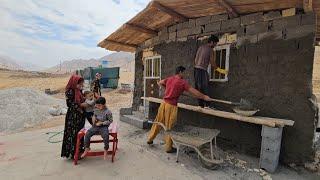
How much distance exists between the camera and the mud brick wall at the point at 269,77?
480 centimetres

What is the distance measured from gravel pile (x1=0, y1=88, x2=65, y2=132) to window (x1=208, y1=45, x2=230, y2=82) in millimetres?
9038

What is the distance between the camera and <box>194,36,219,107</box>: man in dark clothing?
19.0ft

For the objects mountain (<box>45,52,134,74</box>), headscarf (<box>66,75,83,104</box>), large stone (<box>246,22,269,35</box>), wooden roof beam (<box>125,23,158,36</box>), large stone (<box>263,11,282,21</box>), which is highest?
mountain (<box>45,52,134,74</box>)

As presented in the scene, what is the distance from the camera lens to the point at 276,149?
15.0 ft

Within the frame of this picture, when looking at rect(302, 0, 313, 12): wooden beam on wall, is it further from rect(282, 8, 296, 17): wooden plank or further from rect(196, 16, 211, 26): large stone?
rect(196, 16, 211, 26): large stone

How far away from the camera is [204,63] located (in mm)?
5891

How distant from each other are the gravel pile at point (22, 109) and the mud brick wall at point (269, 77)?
886 cm

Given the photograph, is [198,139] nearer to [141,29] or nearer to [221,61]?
[221,61]

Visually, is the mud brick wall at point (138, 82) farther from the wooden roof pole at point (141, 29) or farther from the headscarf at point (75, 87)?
the headscarf at point (75, 87)

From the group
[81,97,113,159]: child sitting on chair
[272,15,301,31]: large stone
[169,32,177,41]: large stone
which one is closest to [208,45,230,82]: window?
[272,15,301,31]: large stone

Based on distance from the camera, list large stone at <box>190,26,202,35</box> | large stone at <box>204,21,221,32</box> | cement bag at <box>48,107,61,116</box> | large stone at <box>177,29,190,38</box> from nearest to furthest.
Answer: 1. large stone at <box>204,21,221,32</box>
2. large stone at <box>190,26,202,35</box>
3. large stone at <box>177,29,190,38</box>
4. cement bag at <box>48,107,61,116</box>

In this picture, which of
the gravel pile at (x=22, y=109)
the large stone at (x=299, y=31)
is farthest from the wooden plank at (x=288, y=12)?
the gravel pile at (x=22, y=109)

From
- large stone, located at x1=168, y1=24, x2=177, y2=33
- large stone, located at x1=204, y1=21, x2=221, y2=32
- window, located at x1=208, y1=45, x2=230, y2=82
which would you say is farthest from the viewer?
large stone, located at x1=168, y1=24, x2=177, y2=33

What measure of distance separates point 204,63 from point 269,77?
146 centimetres
